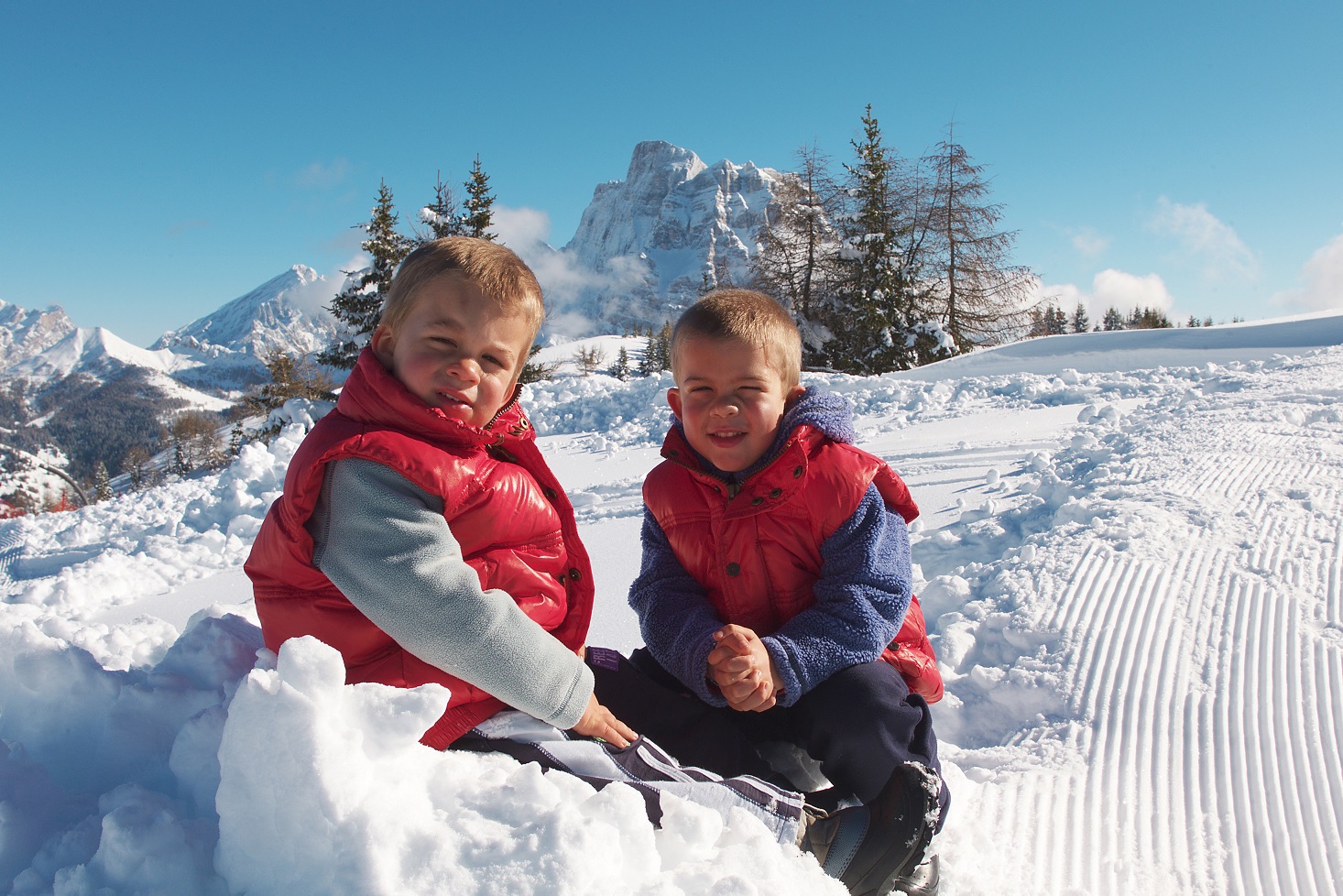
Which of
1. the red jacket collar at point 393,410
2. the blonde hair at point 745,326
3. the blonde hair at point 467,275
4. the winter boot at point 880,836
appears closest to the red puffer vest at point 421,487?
the red jacket collar at point 393,410

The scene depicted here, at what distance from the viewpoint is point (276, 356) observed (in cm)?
2477

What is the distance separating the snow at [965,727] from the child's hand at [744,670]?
32cm

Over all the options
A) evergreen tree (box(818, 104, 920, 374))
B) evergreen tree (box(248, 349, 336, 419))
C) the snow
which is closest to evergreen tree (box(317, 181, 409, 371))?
evergreen tree (box(248, 349, 336, 419))

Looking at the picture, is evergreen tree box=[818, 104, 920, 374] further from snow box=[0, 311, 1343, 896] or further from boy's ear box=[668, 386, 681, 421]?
boy's ear box=[668, 386, 681, 421]

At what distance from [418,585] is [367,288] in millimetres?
20021

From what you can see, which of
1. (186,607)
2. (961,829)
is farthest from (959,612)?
(186,607)

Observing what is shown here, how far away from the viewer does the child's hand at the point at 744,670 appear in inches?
58.6

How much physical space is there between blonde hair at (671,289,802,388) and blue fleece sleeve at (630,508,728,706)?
47 centimetres

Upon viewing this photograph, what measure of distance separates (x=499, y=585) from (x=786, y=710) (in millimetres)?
735

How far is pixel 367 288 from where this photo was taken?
19312 mm

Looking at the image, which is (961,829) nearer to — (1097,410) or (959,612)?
(959,612)

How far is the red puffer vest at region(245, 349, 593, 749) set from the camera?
1297 mm

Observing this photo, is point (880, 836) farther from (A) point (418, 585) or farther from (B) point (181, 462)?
(B) point (181, 462)

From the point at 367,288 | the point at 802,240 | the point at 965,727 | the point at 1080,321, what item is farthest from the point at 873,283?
the point at 1080,321
